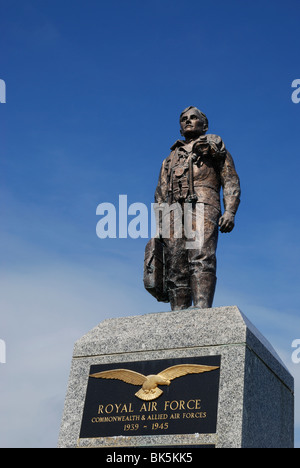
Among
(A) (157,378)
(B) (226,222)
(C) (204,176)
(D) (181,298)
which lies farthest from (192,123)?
(A) (157,378)

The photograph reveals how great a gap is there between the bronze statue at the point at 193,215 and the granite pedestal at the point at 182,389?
923mm

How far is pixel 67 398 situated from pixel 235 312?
1.98 metres

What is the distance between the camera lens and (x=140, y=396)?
6.45 m

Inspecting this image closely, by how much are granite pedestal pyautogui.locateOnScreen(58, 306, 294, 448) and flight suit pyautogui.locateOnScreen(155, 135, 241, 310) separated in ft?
2.93

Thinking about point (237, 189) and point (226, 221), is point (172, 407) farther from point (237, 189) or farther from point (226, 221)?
point (237, 189)

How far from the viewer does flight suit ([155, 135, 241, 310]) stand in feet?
25.8

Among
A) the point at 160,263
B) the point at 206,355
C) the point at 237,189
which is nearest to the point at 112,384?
the point at 206,355

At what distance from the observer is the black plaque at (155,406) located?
241 inches

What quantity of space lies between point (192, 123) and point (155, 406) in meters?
4.18

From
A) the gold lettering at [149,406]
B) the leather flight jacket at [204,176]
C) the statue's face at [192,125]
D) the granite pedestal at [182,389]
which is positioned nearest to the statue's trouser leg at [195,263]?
the leather flight jacket at [204,176]

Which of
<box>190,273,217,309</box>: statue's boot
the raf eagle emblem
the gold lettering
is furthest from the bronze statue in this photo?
the gold lettering

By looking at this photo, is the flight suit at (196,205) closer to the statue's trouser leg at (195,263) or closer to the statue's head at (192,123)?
the statue's trouser leg at (195,263)

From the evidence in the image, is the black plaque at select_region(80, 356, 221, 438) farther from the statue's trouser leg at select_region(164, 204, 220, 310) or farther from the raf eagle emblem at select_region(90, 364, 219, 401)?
the statue's trouser leg at select_region(164, 204, 220, 310)

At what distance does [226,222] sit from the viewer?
8148 millimetres
